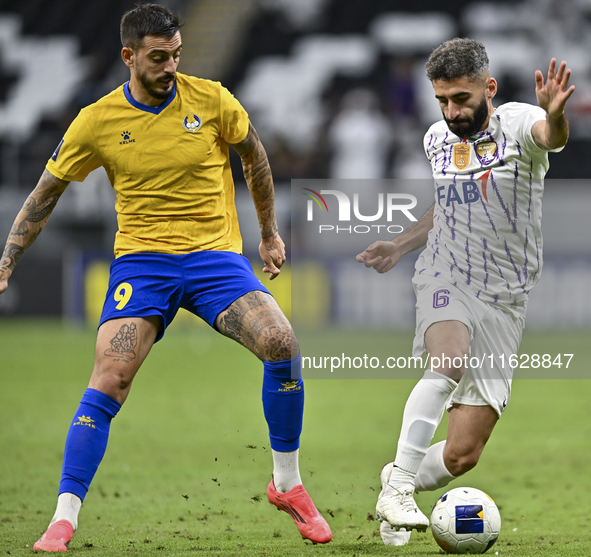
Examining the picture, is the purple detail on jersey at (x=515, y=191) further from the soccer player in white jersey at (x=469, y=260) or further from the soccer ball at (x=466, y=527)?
the soccer ball at (x=466, y=527)

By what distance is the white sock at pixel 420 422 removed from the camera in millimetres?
3840

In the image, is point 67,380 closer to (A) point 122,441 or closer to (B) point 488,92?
(A) point 122,441

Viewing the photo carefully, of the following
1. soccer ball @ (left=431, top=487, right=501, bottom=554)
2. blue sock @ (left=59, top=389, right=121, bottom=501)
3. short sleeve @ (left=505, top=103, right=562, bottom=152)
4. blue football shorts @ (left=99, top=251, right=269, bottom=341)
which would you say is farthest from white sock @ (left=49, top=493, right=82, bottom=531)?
short sleeve @ (left=505, top=103, right=562, bottom=152)

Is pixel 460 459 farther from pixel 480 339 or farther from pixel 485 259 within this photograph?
pixel 485 259

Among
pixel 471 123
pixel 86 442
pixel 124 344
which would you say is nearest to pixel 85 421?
pixel 86 442

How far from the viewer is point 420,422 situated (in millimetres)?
3879

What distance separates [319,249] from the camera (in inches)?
563

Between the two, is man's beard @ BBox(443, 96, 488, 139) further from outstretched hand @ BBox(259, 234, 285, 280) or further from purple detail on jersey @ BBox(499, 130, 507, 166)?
outstretched hand @ BBox(259, 234, 285, 280)

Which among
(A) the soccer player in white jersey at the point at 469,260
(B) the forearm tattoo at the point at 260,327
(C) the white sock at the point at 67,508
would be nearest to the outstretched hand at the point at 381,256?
(A) the soccer player in white jersey at the point at 469,260

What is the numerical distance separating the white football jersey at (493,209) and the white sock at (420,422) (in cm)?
49

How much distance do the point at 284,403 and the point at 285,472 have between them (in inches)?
13.0

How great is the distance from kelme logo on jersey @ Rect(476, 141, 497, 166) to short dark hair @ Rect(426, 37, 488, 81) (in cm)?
32

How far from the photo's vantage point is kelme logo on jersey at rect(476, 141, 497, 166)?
410cm

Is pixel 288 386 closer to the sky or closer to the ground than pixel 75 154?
closer to the ground
